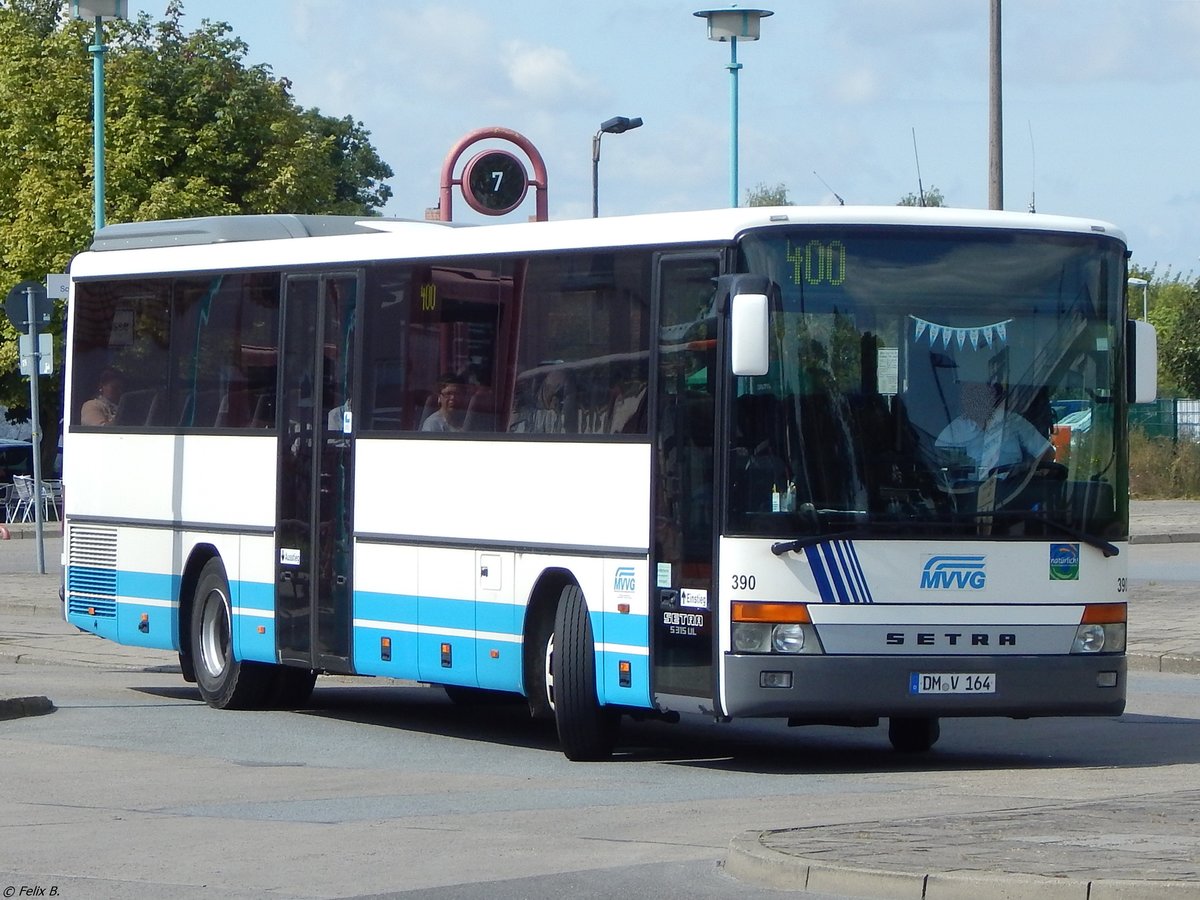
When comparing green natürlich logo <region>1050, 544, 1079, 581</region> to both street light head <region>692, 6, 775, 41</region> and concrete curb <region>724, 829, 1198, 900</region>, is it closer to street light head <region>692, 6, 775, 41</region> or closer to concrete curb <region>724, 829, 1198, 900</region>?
concrete curb <region>724, 829, 1198, 900</region>

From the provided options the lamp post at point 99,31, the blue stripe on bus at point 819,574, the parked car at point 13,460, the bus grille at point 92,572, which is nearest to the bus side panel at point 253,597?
the bus grille at point 92,572

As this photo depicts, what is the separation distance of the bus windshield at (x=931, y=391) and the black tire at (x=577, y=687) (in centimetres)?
135

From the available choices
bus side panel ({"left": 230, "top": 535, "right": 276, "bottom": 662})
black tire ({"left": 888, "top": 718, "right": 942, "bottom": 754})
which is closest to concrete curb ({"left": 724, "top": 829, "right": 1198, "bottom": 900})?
black tire ({"left": 888, "top": 718, "right": 942, "bottom": 754})

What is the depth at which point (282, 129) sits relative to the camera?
4912 centimetres

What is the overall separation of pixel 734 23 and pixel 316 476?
1258 centimetres

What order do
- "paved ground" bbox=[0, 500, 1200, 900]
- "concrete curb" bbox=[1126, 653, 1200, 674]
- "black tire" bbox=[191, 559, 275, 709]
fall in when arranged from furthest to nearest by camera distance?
"concrete curb" bbox=[1126, 653, 1200, 674] < "black tire" bbox=[191, 559, 275, 709] < "paved ground" bbox=[0, 500, 1200, 900]

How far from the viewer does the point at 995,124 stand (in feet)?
82.3

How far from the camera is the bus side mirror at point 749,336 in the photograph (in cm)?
1150

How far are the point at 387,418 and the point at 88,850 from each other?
5431mm

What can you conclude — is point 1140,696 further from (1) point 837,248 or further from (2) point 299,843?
(2) point 299,843

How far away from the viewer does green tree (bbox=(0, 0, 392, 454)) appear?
152 feet

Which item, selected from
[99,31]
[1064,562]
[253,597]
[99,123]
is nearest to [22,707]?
[253,597]

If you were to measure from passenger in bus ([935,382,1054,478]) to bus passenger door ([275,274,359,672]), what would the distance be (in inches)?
A: 174

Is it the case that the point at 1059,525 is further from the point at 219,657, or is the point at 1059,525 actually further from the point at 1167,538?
the point at 1167,538
